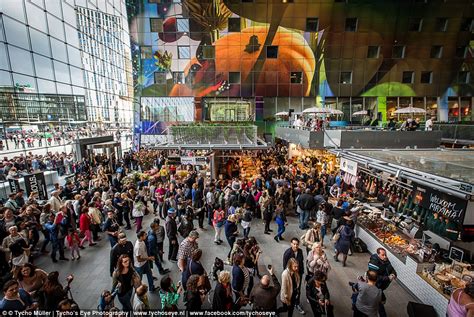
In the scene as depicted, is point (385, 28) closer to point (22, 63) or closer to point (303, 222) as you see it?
point (303, 222)

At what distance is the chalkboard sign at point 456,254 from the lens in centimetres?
502

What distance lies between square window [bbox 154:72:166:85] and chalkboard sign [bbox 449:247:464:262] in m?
23.7

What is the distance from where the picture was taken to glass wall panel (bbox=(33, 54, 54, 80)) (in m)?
15.0

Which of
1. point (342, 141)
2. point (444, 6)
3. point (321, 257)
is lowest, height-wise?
point (321, 257)

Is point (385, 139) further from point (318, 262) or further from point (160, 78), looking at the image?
point (160, 78)

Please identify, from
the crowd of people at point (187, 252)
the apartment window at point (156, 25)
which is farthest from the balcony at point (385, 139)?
the apartment window at point (156, 25)

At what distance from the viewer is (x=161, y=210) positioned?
30.3 feet

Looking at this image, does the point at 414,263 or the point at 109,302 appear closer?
the point at 109,302

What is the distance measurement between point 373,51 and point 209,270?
83.1 feet

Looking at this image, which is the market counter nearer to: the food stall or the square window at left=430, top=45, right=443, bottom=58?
the food stall

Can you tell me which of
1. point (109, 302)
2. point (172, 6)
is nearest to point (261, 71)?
point (172, 6)

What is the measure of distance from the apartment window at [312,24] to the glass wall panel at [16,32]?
2213cm

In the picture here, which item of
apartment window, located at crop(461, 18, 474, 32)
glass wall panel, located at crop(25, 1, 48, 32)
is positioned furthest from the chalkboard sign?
apartment window, located at crop(461, 18, 474, 32)

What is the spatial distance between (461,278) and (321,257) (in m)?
2.91
